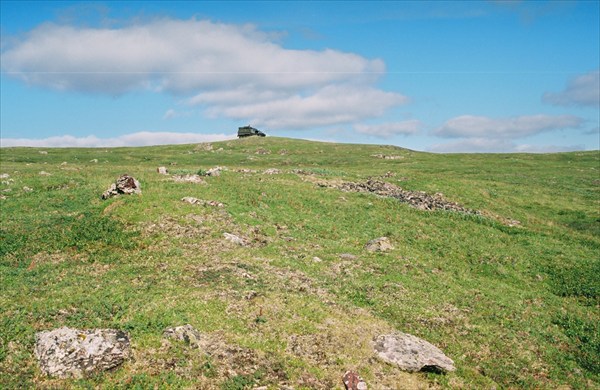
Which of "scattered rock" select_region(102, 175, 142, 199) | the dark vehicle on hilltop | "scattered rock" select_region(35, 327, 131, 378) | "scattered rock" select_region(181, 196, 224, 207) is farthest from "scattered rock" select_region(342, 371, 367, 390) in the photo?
the dark vehicle on hilltop

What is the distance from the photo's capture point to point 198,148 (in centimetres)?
12444

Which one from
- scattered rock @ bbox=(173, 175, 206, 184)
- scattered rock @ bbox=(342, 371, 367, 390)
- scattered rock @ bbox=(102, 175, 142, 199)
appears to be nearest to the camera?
scattered rock @ bbox=(342, 371, 367, 390)

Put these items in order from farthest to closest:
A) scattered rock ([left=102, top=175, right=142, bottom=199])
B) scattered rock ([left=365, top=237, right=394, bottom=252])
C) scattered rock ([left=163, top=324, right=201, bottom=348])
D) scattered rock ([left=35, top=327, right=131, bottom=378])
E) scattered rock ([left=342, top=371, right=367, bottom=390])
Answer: scattered rock ([left=102, top=175, right=142, bottom=199]), scattered rock ([left=365, top=237, right=394, bottom=252]), scattered rock ([left=163, top=324, right=201, bottom=348]), scattered rock ([left=342, top=371, right=367, bottom=390]), scattered rock ([left=35, top=327, right=131, bottom=378])

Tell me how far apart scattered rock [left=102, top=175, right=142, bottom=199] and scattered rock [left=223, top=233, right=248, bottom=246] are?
32.8ft

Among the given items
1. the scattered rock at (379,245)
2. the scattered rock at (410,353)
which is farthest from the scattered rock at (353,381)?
the scattered rock at (379,245)

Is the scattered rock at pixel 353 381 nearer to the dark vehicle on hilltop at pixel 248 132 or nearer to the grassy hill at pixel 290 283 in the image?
the grassy hill at pixel 290 283

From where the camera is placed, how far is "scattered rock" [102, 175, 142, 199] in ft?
108

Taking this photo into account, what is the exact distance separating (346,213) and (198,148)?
9567 centimetres

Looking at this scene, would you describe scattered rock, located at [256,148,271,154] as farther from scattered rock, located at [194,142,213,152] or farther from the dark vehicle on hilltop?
the dark vehicle on hilltop

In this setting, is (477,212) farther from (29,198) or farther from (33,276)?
(29,198)

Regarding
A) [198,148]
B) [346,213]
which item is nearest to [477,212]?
[346,213]

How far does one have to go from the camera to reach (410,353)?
54.1ft

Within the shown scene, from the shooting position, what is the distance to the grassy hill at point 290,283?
50.8ft

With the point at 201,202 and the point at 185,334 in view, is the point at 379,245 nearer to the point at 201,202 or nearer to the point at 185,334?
the point at 201,202
